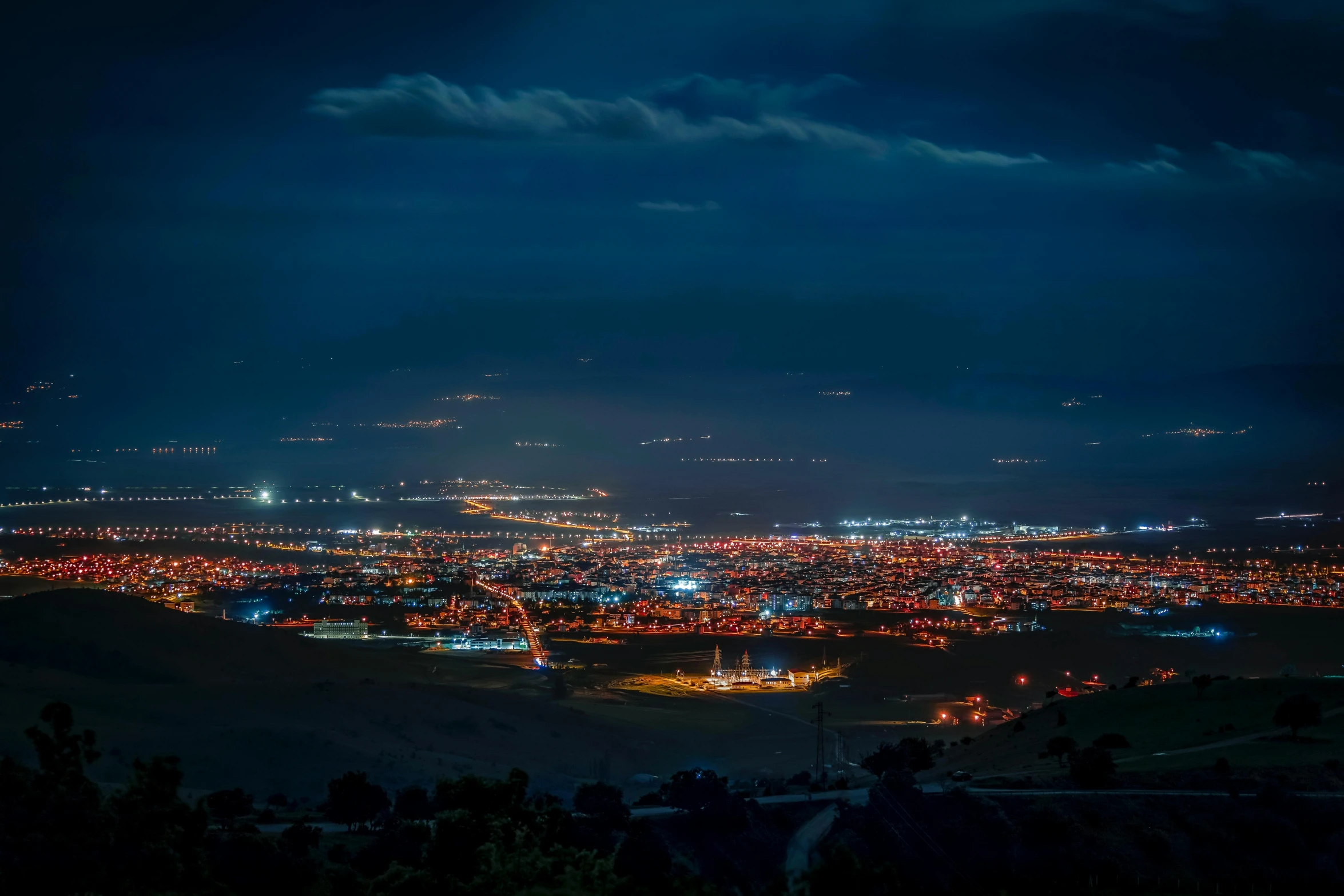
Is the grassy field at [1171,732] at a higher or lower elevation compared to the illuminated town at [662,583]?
lower

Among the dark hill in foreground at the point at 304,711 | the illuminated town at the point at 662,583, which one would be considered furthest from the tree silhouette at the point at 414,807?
the illuminated town at the point at 662,583

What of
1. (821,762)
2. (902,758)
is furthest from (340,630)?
(902,758)

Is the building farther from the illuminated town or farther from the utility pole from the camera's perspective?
the utility pole

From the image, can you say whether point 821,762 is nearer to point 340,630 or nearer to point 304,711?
point 304,711

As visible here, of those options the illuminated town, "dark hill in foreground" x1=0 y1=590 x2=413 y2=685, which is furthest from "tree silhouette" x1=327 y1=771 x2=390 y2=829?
the illuminated town

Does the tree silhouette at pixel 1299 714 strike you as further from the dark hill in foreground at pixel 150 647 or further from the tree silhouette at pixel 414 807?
the dark hill in foreground at pixel 150 647

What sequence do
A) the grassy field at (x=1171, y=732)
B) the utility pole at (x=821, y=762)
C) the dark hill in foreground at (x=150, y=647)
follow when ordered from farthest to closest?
the dark hill in foreground at (x=150, y=647)
the utility pole at (x=821, y=762)
the grassy field at (x=1171, y=732)
